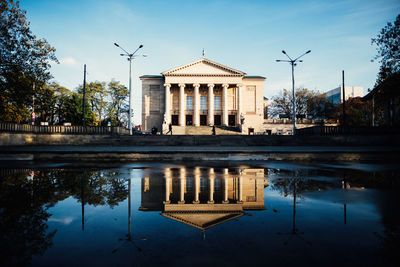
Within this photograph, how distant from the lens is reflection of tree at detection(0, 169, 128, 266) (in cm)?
200

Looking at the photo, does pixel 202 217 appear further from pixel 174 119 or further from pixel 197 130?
pixel 174 119

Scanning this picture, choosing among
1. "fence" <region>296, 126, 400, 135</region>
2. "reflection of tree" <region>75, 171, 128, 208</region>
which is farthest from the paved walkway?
"fence" <region>296, 126, 400, 135</region>

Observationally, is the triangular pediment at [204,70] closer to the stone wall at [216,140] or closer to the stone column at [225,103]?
the stone column at [225,103]

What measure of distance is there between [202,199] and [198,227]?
4.21 feet

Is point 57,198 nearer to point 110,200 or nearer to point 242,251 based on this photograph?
point 110,200

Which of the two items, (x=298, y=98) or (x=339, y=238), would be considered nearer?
(x=339, y=238)

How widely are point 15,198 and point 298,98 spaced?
6796 centimetres

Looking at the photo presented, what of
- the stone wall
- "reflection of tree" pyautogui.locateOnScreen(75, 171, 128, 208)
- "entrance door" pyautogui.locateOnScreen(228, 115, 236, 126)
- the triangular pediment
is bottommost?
"reflection of tree" pyautogui.locateOnScreen(75, 171, 128, 208)

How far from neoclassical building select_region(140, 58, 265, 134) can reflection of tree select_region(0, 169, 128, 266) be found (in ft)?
161

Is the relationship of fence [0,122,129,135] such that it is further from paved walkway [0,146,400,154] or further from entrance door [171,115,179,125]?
entrance door [171,115,179,125]

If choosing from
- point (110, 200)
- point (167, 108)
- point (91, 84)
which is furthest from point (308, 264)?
point (91, 84)

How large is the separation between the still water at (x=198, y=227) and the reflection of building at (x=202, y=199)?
0.6 inches

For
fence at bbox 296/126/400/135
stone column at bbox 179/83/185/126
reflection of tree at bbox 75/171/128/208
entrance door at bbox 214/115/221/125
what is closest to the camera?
reflection of tree at bbox 75/171/128/208

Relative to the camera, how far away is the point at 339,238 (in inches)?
86.0
